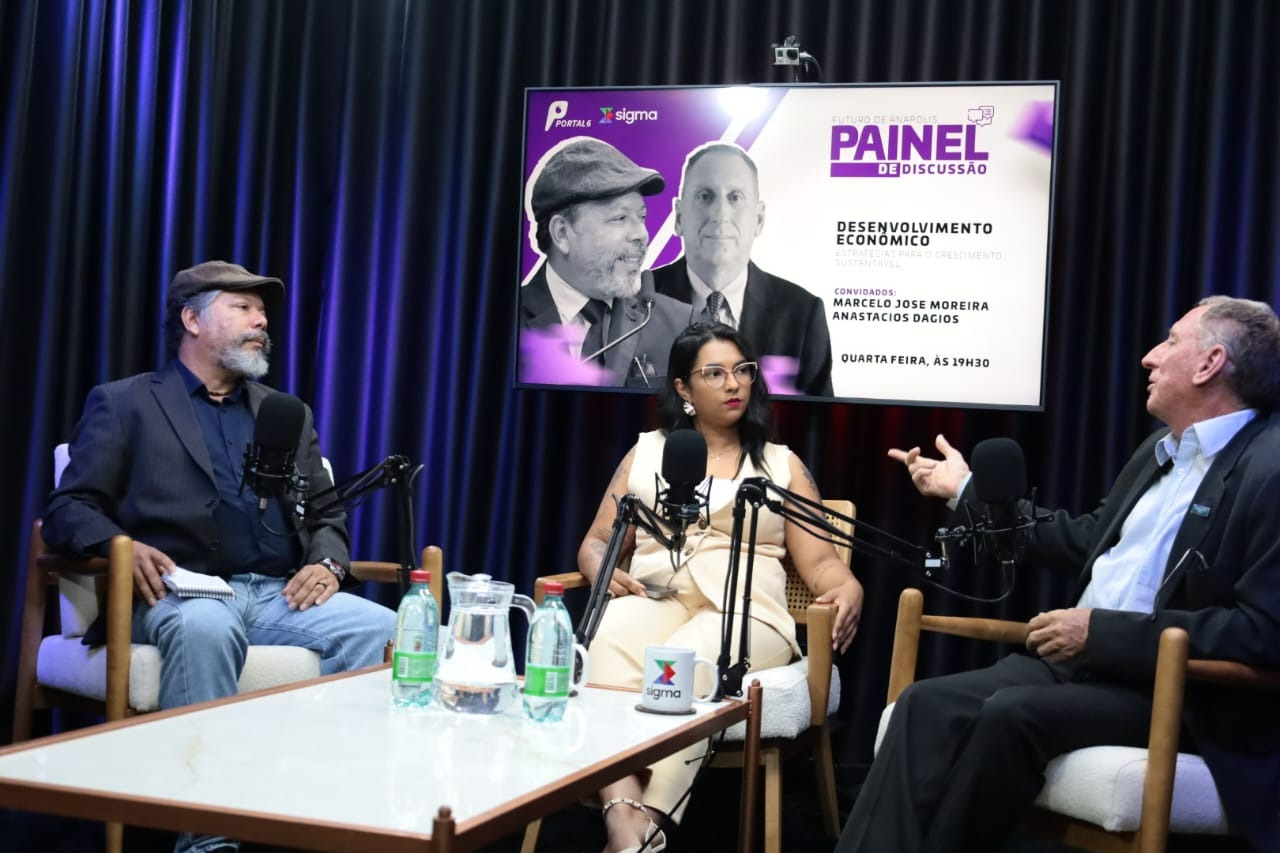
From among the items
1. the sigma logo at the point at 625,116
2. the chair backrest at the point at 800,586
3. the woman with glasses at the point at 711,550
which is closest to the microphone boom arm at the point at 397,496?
the woman with glasses at the point at 711,550

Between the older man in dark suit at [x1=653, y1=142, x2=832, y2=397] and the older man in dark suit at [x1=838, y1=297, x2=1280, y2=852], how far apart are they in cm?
122

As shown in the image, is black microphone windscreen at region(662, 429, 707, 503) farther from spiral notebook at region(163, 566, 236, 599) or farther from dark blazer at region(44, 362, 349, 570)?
dark blazer at region(44, 362, 349, 570)

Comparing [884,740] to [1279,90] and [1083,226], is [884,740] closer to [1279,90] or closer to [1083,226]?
[1083,226]

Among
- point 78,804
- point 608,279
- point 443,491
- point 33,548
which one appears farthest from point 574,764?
point 443,491

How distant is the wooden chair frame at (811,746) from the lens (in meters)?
3.33

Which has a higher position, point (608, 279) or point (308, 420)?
point (608, 279)

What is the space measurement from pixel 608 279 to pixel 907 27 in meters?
1.29

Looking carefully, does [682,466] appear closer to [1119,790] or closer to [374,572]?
[1119,790]

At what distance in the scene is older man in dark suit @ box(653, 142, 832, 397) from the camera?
13.9ft

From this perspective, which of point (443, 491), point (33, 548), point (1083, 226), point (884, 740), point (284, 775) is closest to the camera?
point (284, 775)

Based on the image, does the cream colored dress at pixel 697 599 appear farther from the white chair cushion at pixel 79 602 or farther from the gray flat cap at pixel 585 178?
the white chair cushion at pixel 79 602

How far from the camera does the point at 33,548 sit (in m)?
3.61

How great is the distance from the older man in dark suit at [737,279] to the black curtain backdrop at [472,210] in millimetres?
392

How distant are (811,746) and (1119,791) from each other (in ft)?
4.03
